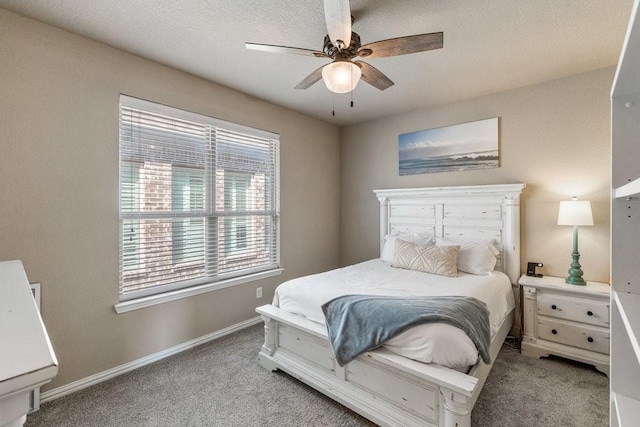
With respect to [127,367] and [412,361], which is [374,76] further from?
[127,367]

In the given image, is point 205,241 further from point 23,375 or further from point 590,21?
point 590,21

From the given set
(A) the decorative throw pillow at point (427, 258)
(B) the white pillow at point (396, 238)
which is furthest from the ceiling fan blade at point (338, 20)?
(B) the white pillow at point (396, 238)

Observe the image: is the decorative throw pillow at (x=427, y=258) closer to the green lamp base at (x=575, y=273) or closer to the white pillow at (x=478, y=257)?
the white pillow at (x=478, y=257)

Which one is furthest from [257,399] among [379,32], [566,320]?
[379,32]

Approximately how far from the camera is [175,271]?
279cm

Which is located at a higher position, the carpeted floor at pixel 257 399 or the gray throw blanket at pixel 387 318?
the gray throw blanket at pixel 387 318

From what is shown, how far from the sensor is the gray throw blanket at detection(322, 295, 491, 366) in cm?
174

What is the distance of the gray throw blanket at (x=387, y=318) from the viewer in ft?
5.72

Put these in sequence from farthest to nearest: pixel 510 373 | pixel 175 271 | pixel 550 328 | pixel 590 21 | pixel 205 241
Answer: pixel 205 241 < pixel 175 271 < pixel 550 328 < pixel 510 373 < pixel 590 21

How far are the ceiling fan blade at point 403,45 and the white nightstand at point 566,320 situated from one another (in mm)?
2305

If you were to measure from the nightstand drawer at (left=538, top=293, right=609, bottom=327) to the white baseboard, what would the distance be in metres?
2.99

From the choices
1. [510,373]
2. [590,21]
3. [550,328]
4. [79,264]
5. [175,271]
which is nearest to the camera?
[590,21]

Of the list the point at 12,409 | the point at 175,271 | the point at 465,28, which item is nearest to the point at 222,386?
the point at 175,271

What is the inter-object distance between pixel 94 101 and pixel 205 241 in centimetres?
148
